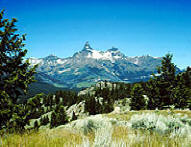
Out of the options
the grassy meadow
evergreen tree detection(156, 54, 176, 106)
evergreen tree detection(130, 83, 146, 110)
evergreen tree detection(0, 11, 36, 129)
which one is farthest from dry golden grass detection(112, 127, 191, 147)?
evergreen tree detection(130, 83, 146, 110)

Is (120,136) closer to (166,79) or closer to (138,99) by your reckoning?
(166,79)

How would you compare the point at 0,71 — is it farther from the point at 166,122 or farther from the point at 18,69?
the point at 166,122

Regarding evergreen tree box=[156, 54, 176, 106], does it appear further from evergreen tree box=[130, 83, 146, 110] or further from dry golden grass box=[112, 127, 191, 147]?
dry golden grass box=[112, 127, 191, 147]

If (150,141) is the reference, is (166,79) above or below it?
above

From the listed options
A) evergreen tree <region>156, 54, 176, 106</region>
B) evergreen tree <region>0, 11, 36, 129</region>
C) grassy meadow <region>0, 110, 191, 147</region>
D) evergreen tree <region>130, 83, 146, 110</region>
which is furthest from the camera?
evergreen tree <region>130, 83, 146, 110</region>

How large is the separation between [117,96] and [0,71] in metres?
105

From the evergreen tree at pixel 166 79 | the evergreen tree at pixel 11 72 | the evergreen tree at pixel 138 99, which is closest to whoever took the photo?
the evergreen tree at pixel 11 72

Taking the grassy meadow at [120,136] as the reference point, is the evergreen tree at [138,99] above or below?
below

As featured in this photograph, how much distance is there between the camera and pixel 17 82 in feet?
38.6

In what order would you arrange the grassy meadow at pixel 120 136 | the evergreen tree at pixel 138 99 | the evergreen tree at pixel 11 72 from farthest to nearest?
the evergreen tree at pixel 138 99, the evergreen tree at pixel 11 72, the grassy meadow at pixel 120 136

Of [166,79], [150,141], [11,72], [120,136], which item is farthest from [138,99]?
[150,141]

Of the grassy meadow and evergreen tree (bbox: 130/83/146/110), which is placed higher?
the grassy meadow

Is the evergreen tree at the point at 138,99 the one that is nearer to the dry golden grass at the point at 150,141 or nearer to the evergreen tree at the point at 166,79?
the evergreen tree at the point at 166,79

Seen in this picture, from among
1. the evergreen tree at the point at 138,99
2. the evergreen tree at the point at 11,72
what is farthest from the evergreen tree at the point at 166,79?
the evergreen tree at the point at 11,72
